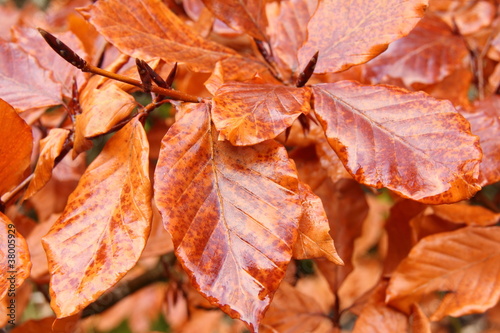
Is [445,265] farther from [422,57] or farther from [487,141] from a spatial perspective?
[422,57]

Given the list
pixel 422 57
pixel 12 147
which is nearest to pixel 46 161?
pixel 12 147

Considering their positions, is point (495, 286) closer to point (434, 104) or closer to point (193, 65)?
point (434, 104)

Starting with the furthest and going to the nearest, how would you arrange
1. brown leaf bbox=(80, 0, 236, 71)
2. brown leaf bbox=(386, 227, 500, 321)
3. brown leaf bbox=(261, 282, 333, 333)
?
brown leaf bbox=(261, 282, 333, 333) → brown leaf bbox=(386, 227, 500, 321) → brown leaf bbox=(80, 0, 236, 71)

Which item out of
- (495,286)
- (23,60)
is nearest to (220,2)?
(23,60)

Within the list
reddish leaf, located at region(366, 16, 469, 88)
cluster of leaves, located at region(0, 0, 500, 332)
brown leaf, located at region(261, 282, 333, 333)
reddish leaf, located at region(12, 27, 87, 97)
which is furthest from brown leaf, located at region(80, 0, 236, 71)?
brown leaf, located at region(261, 282, 333, 333)

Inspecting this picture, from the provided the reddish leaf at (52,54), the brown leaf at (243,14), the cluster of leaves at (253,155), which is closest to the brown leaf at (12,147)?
the cluster of leaves at (253,155)

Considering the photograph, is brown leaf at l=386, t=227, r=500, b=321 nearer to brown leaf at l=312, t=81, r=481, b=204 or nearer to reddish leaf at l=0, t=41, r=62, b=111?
brown leaf at l=312, t=81, r=481, b=204
